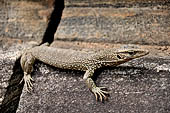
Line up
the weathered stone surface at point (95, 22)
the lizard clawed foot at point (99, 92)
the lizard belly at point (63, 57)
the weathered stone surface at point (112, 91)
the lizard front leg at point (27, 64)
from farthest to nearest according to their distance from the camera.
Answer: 1. the weathered stone surface at point (95, 22)
2. the lizard front leg at point (27, 64)
3. the lizard belly at point (63, 57)
4. the lizard clawed foot at point (99, 92)
5. the weathered stone surface at point (112, 91)

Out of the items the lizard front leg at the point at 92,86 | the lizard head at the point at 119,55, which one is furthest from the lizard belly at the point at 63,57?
the lizard head at the point at 119,55

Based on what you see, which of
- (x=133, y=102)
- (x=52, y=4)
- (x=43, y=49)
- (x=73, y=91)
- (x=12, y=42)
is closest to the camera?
(x=133, y=102)

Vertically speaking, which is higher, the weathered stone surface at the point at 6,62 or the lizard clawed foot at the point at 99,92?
the weathered stone surface at the point at 6,62

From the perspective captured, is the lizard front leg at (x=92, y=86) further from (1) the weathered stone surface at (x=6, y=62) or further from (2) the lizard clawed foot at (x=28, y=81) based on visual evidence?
(1) the weathered stone surface at (x=6, y=62)

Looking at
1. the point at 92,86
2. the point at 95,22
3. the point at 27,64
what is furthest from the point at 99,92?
the point at 95,22

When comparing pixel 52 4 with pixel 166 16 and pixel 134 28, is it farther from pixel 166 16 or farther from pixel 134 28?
pixel 166 16

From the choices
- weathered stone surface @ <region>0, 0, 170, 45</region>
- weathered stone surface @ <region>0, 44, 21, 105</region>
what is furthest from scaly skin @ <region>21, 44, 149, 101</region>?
weathered stone surface @ <region>0, 0, 170, 45</region>

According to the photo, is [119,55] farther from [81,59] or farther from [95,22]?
[95,22]

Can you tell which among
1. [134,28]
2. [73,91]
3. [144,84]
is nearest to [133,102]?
[144,84]
